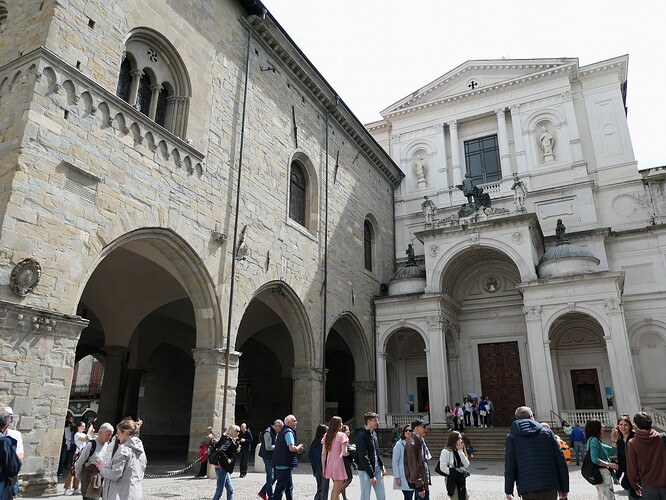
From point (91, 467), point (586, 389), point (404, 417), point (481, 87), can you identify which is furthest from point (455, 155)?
point (91, 467)

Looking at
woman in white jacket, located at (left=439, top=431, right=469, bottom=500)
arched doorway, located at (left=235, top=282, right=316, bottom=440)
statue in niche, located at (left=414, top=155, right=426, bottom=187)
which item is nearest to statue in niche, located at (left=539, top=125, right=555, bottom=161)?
statue in niche, located at (left=414, top=155, right=426, bottom=187)

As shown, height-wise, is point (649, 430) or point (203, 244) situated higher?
point (203, 244)

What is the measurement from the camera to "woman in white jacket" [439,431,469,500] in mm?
6434

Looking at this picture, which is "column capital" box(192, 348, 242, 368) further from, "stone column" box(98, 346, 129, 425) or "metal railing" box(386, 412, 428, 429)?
"metal railing" box(386, 412, 428, 429)

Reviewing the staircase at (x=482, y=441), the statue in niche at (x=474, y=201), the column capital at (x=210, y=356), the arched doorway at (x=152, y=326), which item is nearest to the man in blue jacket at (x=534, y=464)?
the arched doorway at (x=152, y=326)

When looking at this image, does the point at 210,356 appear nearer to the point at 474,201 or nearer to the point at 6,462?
the point at 6,462

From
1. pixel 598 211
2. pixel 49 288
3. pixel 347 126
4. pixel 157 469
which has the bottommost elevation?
pixel 157 469

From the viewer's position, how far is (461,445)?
6562 mm

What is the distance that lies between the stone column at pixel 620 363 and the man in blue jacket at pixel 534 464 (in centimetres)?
1359

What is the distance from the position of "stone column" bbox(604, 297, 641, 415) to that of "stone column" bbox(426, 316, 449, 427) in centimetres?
551

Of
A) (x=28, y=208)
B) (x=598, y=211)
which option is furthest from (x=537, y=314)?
(x=28, y=208)

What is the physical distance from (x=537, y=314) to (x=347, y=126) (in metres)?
10.4

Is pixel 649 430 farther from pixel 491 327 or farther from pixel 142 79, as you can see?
pixel 491 327

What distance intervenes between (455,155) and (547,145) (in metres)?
4.23
